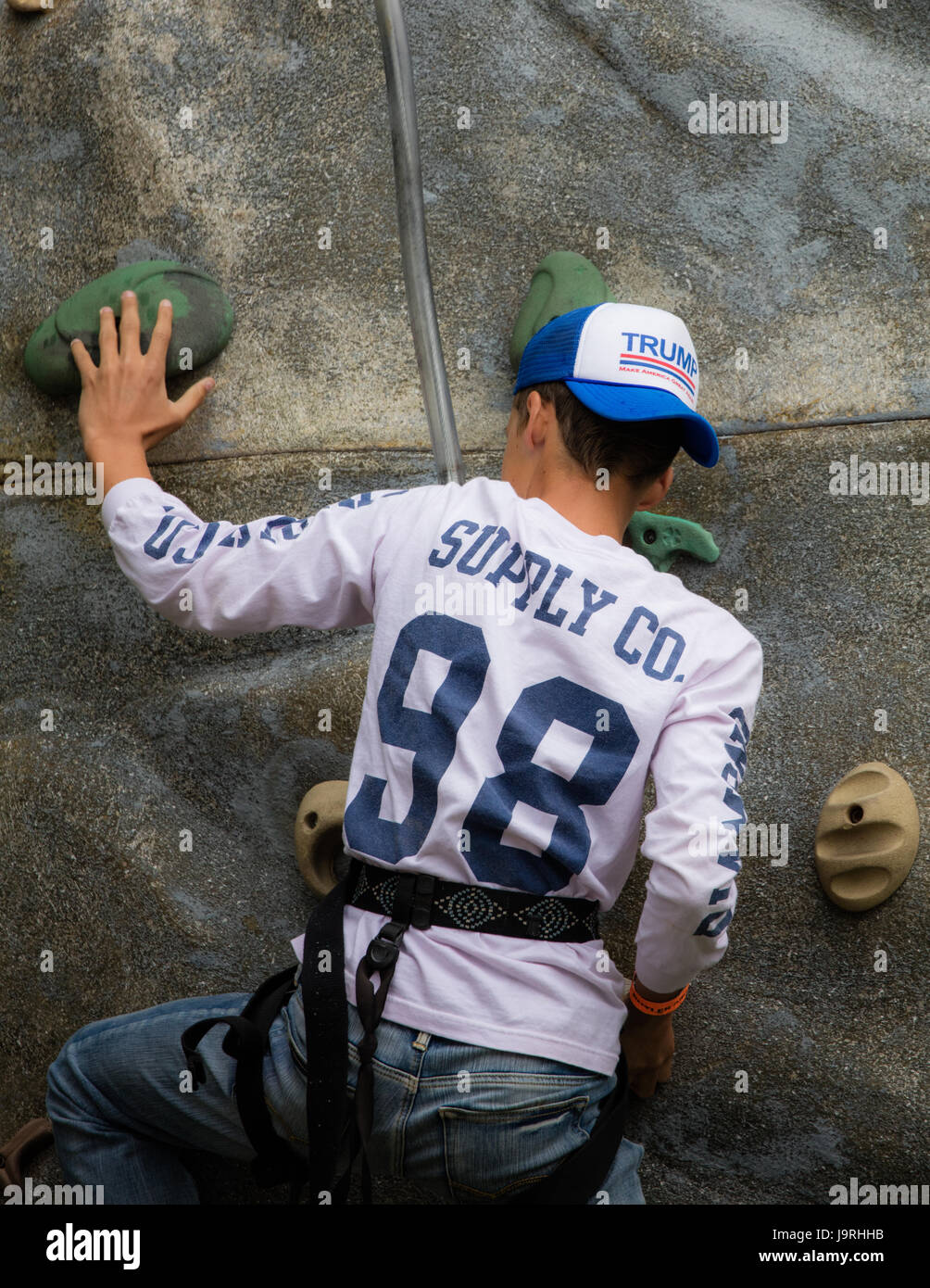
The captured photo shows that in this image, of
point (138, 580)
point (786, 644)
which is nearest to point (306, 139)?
point (138, 580)

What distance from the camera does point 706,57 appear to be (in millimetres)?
3395

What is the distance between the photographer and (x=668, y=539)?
10.2 feet

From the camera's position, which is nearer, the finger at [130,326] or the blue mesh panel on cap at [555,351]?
the blue mesh panel on cap at [555,351]

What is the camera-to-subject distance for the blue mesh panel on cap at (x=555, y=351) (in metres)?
2.24

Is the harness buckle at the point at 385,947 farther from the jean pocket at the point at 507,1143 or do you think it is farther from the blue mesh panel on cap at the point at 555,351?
the blue mesh panel on cap at the point at 555,351

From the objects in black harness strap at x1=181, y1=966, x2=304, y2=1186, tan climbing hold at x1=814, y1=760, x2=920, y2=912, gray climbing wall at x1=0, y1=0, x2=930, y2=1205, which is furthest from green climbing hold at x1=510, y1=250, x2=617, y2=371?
black harness strap at x1=181, y1=966, x2=304, y2=1186

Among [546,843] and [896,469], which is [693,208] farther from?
[546,843]

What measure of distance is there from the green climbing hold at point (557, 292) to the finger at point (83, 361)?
1.08 meters

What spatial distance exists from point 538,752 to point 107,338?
166 cm

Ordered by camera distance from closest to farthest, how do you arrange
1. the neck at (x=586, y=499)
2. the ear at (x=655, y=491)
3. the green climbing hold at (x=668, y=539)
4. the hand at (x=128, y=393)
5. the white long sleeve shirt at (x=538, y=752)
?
the white long sleeve shirt at (x=538, y=752) → the neck at (x=586, y=499) → the ear at (x=655, y=491) → the hand at (x=128, y=393) → the green climbing hold at (x=668, y=539)

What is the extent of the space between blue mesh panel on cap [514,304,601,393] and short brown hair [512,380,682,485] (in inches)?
1.1

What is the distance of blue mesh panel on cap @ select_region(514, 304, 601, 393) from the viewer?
7.35 ft

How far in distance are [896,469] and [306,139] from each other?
71.9 inches

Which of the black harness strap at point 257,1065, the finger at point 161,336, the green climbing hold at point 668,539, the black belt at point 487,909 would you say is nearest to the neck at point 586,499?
the black belt at point 487,909
